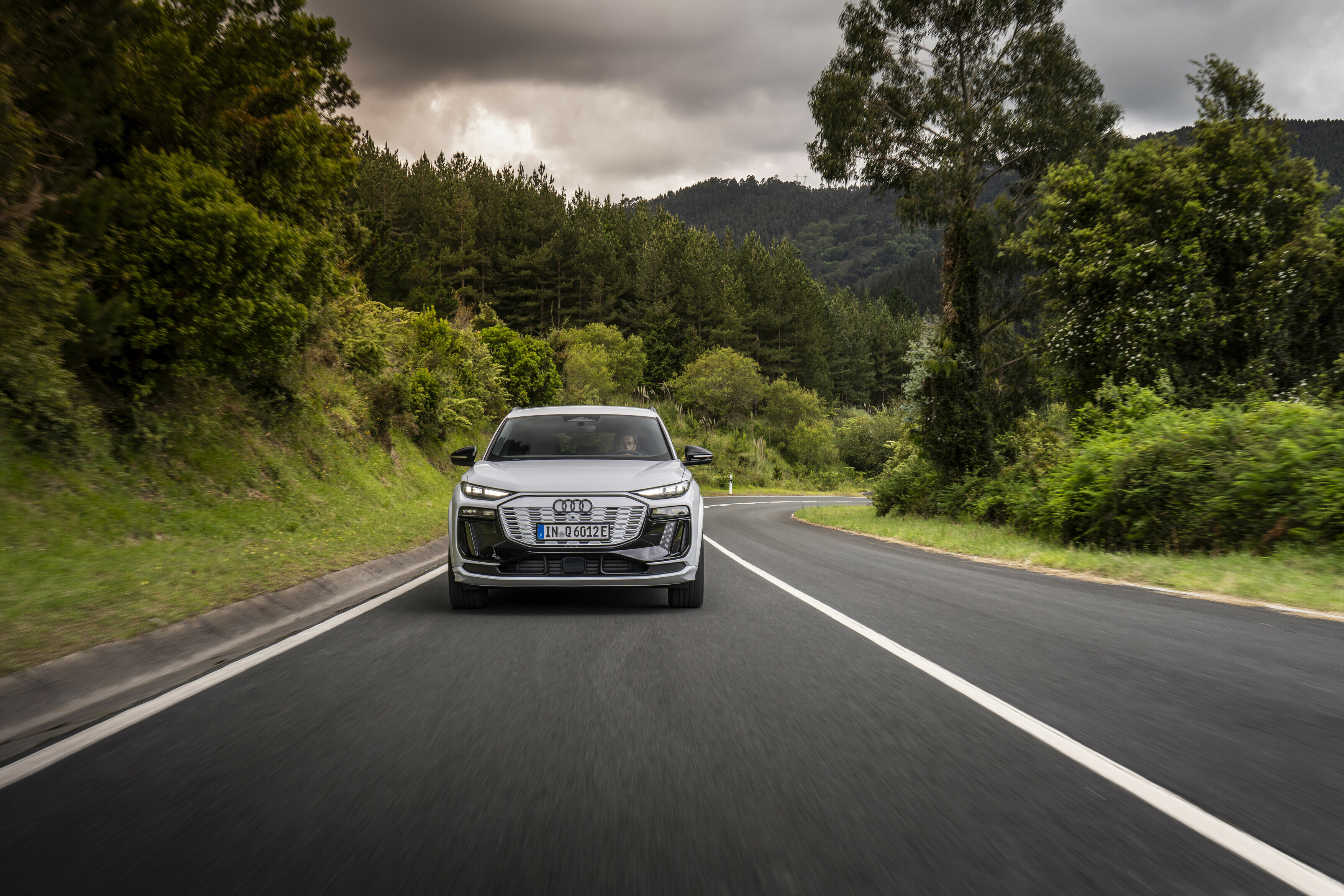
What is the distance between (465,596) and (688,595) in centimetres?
194

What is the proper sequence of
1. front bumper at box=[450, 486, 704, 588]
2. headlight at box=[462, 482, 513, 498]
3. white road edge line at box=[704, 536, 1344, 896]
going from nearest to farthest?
white road edge line at box=[704, 536, 1344, 896], front bumper at box=[450, 486, 704, 588], headlight at box=[462, 482, 513, 498]

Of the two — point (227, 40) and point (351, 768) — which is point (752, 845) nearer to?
point (351, 768)

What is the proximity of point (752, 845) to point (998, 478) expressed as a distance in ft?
74.6

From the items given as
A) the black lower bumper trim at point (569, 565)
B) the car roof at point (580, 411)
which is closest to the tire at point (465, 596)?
the black lower bumper trim at point (569, 565)

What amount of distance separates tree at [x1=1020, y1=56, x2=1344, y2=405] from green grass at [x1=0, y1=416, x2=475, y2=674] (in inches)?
604

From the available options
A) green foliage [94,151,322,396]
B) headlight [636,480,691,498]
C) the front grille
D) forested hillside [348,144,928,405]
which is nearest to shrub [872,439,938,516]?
green foliage [94,151,322,396]

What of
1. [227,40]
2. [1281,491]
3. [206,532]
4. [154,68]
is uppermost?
[227,40]

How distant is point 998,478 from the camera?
2378 cm

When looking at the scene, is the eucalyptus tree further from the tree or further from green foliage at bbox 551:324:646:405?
green foliage at bbox 551:324:646:405

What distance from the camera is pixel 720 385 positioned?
235 ft

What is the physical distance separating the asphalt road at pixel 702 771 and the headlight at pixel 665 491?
54.5 inches

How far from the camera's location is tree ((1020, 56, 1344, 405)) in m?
17.6

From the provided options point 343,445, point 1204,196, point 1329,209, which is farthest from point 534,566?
point 1329,209

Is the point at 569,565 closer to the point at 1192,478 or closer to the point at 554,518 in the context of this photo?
the point at 554,518
